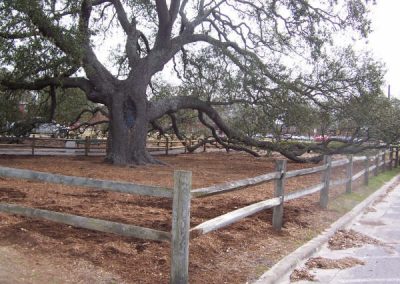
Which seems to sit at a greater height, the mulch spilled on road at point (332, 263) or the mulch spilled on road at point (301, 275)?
the mulch spilled on road at point (332, 263)

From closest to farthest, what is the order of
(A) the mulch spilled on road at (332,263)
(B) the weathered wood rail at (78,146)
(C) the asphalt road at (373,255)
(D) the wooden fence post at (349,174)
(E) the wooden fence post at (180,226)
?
(E) the wooden fence post at (180,226) < (C) the asphalt road at (373,255) < (A) the mulch spilled on road at (332,263) < (D) the wooden fence post at (349,174) < (B) the weathered wood rail at (78,146)

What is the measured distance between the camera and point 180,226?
185 inches

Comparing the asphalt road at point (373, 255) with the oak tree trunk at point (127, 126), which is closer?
the asphalt road at point (373, 255)

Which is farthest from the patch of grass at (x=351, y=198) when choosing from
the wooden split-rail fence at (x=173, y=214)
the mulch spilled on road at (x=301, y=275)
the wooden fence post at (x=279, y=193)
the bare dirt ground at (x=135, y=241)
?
the mulch spilled on road at (x=301, y=275)

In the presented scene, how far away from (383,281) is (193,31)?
1654 centimetres

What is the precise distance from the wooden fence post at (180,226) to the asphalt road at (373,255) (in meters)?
1.45

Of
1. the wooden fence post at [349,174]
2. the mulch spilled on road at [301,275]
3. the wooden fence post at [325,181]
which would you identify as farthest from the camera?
the wooden fence post at [349,174]

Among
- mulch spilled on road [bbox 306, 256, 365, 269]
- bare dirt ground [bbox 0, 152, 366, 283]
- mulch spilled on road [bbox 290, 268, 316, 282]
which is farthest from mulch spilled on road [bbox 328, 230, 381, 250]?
mulch spilled on road [bbox 290, 268, 316, 282]

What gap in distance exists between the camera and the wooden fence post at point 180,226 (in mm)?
4645

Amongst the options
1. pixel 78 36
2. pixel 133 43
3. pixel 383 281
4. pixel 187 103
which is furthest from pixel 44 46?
pixel 383 281

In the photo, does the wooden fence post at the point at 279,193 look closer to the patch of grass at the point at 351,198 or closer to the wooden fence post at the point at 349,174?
the patch of grass at the point at 351,198

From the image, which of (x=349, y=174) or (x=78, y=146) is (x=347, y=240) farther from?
(x=78, y=146)

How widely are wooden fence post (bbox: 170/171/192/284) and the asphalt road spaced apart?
1.45m

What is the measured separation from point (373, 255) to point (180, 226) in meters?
3.67
